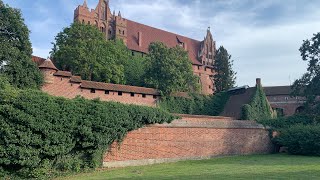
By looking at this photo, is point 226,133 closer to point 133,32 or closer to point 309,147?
point 309,147

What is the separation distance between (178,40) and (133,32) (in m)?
10.6

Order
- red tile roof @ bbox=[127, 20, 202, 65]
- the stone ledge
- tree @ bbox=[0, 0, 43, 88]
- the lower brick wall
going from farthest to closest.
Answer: red tile roof @ bbox=[127, 20, 202, 65] < tree @ bbox=[0, 0, 43, 88] < the stone ledge < the lower brick wall

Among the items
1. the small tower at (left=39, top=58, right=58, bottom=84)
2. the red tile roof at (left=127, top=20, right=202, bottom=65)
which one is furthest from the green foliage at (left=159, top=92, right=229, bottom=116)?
the red tile roof at (left=127, top=20, right=202, bottom=65)

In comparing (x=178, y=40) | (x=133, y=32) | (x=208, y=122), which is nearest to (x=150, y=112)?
(x=208, y=122)

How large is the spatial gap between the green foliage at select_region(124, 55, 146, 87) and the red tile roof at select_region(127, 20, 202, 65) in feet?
23.3

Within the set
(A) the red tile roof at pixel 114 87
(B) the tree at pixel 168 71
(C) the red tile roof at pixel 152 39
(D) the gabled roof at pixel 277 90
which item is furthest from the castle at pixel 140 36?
(A) the red tile roof at pixel 114 87

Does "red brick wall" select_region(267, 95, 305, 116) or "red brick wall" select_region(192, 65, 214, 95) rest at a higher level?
"red brick wall" select_region(192, 65, 214, 95)

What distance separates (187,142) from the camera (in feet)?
76.0

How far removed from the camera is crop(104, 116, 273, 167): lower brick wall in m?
20.0

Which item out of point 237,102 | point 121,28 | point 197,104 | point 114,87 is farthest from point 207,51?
point 114,87

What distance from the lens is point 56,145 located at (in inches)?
635

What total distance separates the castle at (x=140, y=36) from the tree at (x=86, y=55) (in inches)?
282

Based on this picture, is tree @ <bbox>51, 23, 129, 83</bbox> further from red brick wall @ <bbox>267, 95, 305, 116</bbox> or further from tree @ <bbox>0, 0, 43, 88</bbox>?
red brick wall @ <bbox>267, 95, 305, 116</bbox>

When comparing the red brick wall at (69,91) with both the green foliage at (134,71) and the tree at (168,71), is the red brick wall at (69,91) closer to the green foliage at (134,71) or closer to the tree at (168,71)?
the tree at (168,71)
